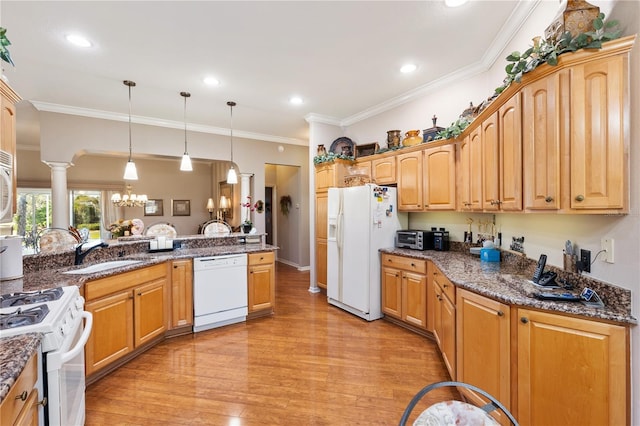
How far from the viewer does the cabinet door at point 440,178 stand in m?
3.12

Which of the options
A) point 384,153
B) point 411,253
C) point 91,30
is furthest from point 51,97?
point 411,253

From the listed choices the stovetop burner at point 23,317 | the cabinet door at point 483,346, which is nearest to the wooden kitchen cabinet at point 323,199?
the cabinet door at point 483,346

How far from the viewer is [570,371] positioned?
1398 mm

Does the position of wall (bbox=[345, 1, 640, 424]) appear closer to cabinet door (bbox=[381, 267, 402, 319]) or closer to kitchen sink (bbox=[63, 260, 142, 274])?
cabinet door (bbox=[381, 267, 402, 319])

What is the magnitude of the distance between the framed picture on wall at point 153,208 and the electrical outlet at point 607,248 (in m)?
9.37

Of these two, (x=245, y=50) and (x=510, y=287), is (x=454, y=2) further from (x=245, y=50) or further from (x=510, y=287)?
(x=510, y=287)

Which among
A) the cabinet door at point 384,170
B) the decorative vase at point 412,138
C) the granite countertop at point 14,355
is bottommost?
the granite countertop at point 14,355

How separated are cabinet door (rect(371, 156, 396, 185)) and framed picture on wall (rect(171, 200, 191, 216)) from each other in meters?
6.82

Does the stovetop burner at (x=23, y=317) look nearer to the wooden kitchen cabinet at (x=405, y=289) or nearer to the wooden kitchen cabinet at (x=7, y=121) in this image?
the wooden kitchen cabinet at (x=7, y=121)

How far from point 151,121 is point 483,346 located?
5332mm

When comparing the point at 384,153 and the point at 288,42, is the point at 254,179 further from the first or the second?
the point at 288,42

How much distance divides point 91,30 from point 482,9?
3246mm

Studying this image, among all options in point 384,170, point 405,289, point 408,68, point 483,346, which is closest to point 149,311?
point 405,289

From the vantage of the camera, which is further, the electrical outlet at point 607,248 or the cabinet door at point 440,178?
the cabinet door at point 440,178
